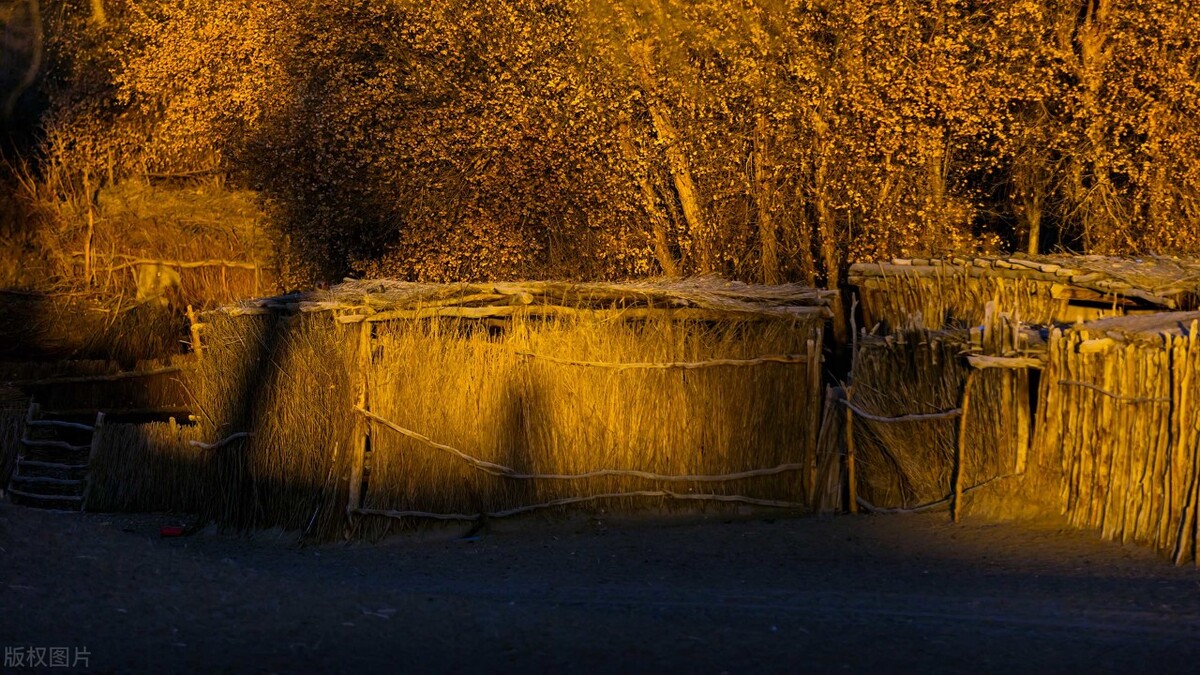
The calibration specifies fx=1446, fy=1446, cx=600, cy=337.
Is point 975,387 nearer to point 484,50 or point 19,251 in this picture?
point 484,50

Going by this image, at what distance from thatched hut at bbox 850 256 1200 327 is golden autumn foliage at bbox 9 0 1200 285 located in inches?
102

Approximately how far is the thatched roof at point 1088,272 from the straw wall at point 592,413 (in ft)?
5.42

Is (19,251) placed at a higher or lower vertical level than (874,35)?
lower

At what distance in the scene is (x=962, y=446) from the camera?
10.8 m

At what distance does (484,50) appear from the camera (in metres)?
17.6

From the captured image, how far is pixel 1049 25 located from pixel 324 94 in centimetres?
918

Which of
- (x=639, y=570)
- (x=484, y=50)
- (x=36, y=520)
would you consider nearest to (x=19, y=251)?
(x=484, y=50)

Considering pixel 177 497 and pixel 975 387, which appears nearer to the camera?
pixel 975 387

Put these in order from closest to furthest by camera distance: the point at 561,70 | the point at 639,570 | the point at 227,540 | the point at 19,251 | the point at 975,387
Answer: the point at 639,570 < the point at 975,387 < the point at 227,540 < the point at 561,70 < the point at 19,251

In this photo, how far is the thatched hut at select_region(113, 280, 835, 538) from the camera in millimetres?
11875

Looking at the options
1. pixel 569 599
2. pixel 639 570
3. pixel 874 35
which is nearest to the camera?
pixel 569 599

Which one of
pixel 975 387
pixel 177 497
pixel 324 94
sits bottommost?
pixel 177 497

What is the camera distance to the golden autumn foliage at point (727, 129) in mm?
15586

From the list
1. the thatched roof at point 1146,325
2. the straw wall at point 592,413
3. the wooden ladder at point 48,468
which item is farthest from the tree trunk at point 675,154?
the wooden ladder at point 48,468
